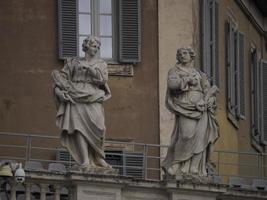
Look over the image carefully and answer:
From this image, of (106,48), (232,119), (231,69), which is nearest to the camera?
(106,48)

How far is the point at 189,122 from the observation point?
56844 mm

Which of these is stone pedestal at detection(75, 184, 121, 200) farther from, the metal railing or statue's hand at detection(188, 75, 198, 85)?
the metal railing

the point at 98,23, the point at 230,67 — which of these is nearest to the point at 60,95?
the point at 98,23

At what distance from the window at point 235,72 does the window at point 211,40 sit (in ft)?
4.56

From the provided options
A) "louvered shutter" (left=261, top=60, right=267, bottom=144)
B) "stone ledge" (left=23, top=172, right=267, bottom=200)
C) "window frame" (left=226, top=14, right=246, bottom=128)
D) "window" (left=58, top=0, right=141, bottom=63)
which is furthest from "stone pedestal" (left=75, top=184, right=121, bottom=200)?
"louvered shutter" (left=261, top=60, right=267, bottom=144)

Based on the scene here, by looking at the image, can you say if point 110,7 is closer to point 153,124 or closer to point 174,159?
point 153,124

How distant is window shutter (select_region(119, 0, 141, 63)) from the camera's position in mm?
64562

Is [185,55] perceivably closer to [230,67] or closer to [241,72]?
[230,67]

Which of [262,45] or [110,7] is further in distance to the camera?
[262,45]

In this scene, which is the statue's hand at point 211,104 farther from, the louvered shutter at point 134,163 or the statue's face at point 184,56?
the louvered shutter at point 134,163

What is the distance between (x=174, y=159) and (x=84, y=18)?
8.27m

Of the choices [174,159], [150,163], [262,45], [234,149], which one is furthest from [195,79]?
[262,45]

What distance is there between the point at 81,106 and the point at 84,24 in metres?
8.63

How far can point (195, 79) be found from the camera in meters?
56.9
